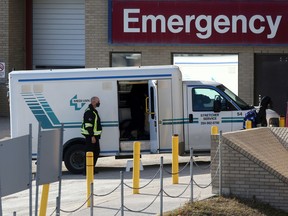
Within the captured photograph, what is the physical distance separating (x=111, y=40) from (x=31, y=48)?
6.06m

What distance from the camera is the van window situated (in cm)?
2023

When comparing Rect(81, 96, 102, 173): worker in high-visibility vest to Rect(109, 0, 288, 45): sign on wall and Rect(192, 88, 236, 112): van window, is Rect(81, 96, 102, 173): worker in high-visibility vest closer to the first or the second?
Rect(192, 88, 236, 112): van window

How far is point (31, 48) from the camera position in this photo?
32.9 meters

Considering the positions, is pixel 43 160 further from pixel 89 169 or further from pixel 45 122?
pixel 45 122

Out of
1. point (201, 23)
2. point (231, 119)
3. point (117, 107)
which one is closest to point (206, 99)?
point (231, 119)

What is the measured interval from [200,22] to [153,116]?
826 cm

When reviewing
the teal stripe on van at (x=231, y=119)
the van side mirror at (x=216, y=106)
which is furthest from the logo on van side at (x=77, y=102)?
the teal stripe on van at (x=231, y=119)

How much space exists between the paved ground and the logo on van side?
1680 millimetres

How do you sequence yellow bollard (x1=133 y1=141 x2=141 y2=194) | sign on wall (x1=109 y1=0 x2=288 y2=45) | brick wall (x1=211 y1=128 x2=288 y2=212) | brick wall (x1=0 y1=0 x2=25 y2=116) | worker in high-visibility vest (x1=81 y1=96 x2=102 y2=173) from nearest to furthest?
brick wall (x1=211 y1=128 x2=288 y2=212) → yellow bollard (x1=133 y1=141 x2=141 y2=194) → worker in high-visibility vest (x1=81 y1=96 x2=102 y2=173) → sign on wall (x1=109 y1=0 x2=288 y2=45) → brick wall (x1=0 y1=0 x2=25 y2=116)

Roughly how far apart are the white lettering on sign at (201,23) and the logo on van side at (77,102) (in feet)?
26.2

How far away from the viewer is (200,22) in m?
27.4

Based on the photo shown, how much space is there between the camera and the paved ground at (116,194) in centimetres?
1332

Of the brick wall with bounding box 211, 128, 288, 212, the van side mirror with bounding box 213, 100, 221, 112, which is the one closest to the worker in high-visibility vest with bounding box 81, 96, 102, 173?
the van side mirror with bounding box 213, 100, 221, 112

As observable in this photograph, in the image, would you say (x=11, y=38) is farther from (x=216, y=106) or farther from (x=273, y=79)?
(x=216, y=106)
